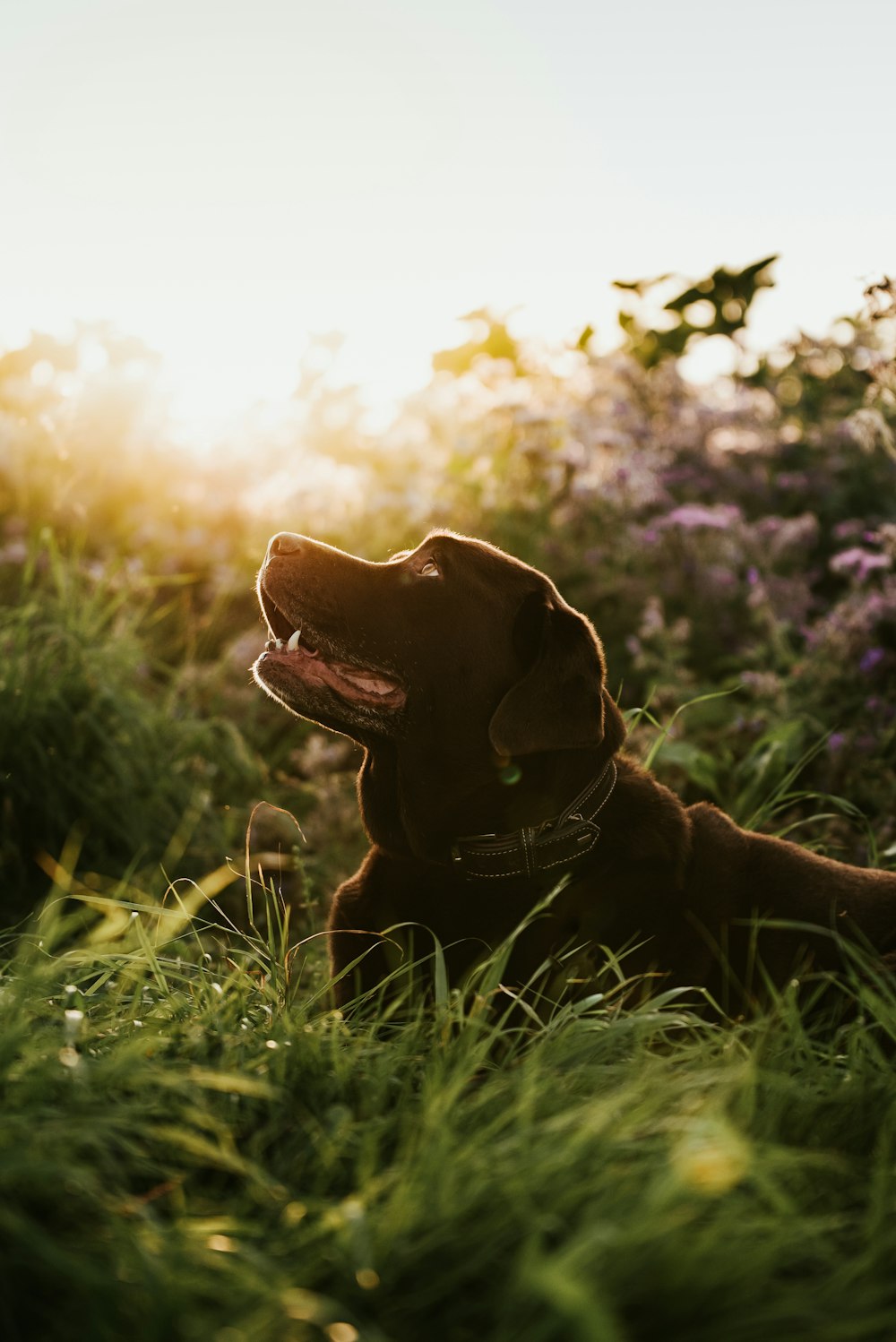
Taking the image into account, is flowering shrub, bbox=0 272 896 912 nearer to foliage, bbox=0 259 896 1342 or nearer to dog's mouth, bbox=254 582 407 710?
foliage, bbox=0 259 896 1342

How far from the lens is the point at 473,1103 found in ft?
5.58

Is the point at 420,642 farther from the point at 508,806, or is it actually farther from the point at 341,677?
the point at 508,806

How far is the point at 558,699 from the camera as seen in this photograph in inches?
105

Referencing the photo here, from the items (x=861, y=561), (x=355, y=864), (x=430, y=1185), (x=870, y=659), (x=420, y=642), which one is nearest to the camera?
(x=430, y=1185)

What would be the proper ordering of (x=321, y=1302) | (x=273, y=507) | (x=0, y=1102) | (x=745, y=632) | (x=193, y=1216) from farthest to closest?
(x=273, y=507) → (x=745, y=632) → (x=0, y=1102) → (x=193, y=1216) → (x=321, y=1302)

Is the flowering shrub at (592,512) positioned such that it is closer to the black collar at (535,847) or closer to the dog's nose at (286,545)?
the black collar at (535,847)

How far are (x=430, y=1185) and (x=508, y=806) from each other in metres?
1.38

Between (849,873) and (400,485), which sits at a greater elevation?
(400,485)

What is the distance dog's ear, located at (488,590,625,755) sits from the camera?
2.62 metres

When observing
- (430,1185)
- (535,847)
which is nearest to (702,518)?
(535,847)

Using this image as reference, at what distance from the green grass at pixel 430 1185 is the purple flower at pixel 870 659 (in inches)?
98.5

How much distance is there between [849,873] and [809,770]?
1.46m

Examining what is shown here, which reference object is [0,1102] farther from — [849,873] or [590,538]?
[590,538]

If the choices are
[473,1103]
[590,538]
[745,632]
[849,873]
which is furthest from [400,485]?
[473,1103]
